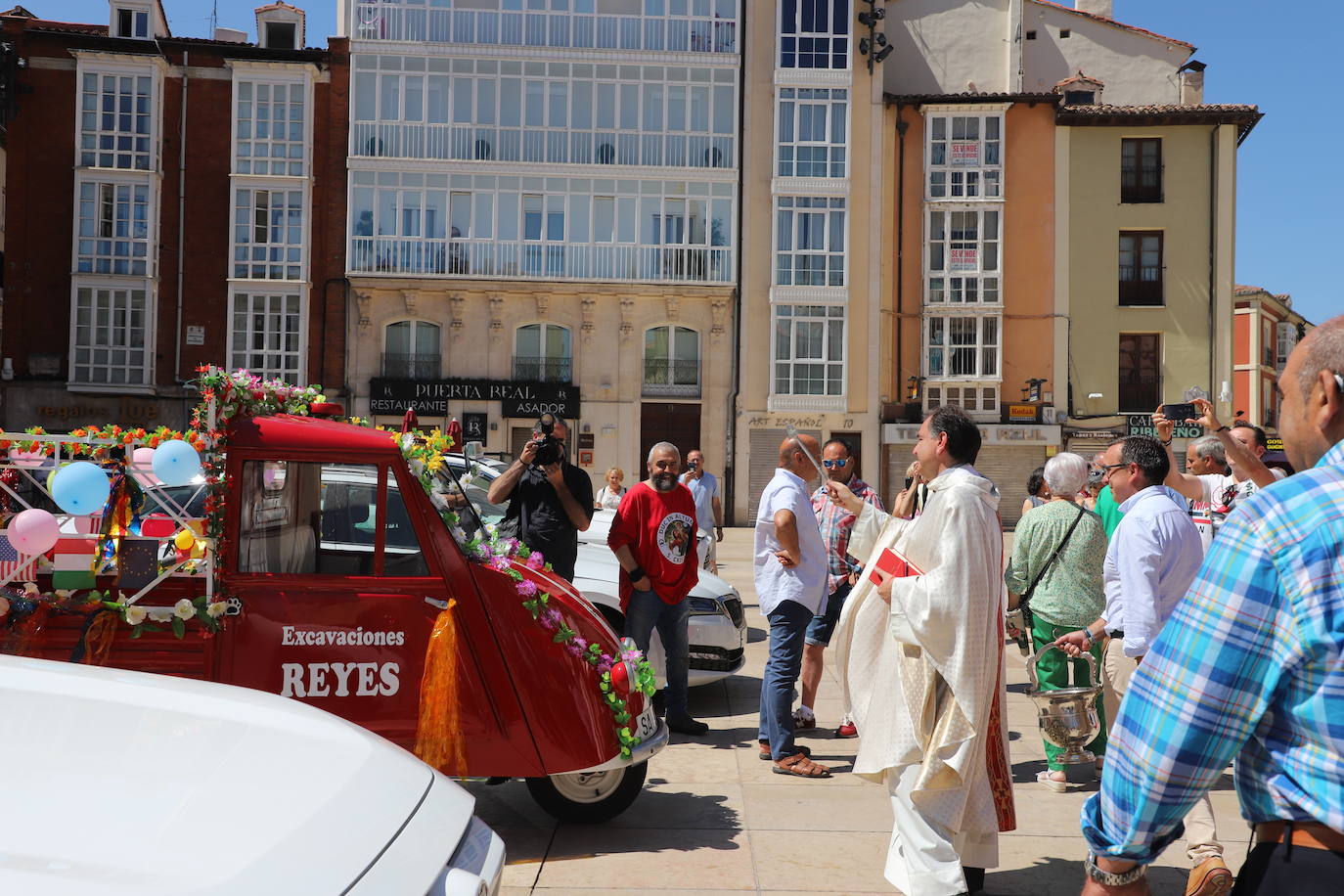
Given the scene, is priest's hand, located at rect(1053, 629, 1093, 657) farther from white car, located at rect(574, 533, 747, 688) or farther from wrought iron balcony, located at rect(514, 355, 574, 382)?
wrought iron balcony, located at rect(514, 355, 574, 382)

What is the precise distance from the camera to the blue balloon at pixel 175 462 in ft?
14.6

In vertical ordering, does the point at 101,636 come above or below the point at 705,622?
above

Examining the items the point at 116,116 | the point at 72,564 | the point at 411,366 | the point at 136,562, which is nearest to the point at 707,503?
the point at 136,562

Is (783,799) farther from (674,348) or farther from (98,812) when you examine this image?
(674,348)

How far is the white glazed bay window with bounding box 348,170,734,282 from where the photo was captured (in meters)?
30.5

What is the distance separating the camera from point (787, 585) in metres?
6.55

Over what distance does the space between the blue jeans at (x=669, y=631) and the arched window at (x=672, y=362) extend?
24809 mm

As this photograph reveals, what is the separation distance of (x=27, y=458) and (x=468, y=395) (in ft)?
87.4

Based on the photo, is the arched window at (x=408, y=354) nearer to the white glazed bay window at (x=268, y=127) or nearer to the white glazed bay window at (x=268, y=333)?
the white glazed bay window at (x=268, y=333)

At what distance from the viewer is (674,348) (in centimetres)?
3191

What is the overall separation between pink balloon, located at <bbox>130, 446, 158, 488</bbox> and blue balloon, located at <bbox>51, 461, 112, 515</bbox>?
0.33 meters

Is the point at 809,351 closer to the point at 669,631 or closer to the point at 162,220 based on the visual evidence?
the point at 162,220

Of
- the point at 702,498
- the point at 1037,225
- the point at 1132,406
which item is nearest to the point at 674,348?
the point at 1037,225

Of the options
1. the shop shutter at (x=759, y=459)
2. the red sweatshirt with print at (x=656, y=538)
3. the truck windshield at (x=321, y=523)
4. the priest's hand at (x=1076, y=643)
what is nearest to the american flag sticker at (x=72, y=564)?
the truck windshield at (x=321, y=523)
